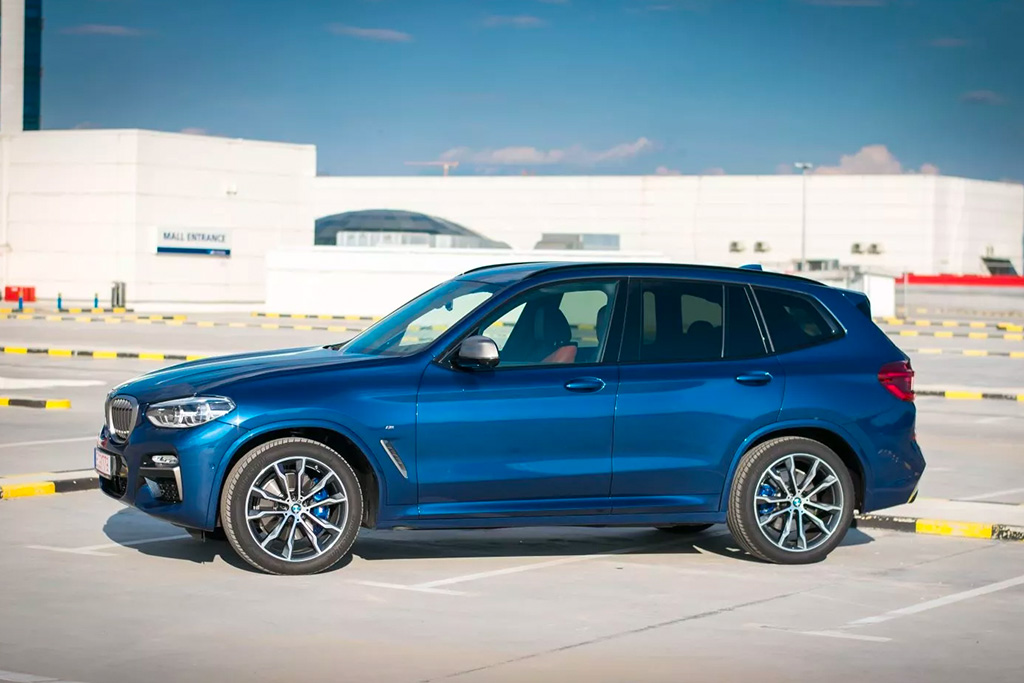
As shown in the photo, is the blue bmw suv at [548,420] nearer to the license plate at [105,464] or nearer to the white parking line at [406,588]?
the license plate at [105,464]

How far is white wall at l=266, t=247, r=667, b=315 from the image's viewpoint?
56.9 meters

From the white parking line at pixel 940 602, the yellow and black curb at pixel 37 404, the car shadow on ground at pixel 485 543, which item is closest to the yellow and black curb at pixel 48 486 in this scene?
the car shadow on ground at pixel 485 543

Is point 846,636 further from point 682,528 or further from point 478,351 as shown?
point 682,528

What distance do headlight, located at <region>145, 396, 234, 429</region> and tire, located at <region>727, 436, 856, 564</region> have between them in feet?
10.2

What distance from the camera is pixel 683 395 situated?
9.18m

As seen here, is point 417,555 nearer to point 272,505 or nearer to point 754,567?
point 272,505

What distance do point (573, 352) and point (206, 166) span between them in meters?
56.4

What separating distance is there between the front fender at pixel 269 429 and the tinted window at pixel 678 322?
188cm

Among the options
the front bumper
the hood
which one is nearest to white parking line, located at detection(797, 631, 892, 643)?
the hood

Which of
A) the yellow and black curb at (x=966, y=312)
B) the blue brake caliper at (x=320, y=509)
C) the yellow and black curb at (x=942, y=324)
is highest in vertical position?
the yellow and black curb at (x=966, y=312)

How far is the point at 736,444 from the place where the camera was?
9.27 meters

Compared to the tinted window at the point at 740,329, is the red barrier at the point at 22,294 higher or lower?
higher

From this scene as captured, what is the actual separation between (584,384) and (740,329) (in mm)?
1221

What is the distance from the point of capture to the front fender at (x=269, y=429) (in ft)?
27.8
